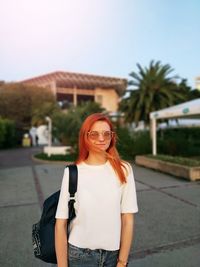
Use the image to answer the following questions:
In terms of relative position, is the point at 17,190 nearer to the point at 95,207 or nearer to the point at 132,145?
the point at 95,207

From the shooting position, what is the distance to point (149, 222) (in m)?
4.66

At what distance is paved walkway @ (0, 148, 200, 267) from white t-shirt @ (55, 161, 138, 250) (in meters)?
1.75

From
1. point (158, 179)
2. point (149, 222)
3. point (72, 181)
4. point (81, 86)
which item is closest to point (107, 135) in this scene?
point (72, 181)

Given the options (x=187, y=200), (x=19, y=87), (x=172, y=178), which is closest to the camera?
(x=187, y=200)

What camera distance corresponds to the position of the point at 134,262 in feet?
10.5

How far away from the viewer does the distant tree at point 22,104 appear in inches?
1460

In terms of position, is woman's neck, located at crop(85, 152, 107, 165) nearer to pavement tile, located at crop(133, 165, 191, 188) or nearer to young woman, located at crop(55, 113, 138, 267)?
young woman, located at crop(55, 113, 138, 267)

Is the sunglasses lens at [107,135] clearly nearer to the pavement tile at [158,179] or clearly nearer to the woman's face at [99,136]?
the woman's face at [99,136]

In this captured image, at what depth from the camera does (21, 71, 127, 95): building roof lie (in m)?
59.0

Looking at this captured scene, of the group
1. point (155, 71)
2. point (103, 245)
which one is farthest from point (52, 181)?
point (155, 71)

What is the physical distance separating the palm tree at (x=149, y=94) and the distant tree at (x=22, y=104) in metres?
15.5

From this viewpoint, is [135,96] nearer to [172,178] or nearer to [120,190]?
[172,178]

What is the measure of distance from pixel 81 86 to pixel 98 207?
212 feet

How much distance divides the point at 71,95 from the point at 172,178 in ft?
188
